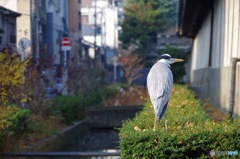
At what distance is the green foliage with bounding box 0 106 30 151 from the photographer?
28.8 feet

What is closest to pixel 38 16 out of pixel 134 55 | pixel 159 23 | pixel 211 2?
pixel 211 2

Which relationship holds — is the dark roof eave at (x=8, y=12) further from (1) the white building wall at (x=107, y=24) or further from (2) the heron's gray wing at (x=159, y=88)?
(1) the white building wall at (x=107, y=24)

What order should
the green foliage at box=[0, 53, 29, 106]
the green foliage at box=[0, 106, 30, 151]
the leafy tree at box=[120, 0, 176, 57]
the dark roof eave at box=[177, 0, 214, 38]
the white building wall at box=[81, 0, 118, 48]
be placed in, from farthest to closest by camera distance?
the leafy tree at box=[120, 0, 176, 57] < the white building wall at box=[81, 0, 118, 48] < the dark roof eave at box=[177, 0, 214, 38] < the green foliage at box=[0, 53, 29, 106] < the green foliage at box=[0, 106, 30, 151]

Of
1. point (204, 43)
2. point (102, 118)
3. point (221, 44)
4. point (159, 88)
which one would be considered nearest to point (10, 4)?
point (221, 44)

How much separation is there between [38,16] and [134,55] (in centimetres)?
2228

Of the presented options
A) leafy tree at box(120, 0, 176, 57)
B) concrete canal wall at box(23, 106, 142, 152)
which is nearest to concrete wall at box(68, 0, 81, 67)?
concrete canal wall at box(23, 106, 142, 152)

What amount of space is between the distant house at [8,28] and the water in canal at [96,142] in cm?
401

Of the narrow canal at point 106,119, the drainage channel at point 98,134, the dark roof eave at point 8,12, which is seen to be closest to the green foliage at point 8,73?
the dark roof eave at point 8,12

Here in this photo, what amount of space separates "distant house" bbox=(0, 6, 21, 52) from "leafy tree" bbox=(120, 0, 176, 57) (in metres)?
24.7

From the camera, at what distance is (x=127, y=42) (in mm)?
36969

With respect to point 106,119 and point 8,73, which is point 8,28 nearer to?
point 8,73

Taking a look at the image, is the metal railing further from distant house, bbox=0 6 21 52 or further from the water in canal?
the water in canal

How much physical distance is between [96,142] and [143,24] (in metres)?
21.8

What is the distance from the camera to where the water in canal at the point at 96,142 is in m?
13.5
